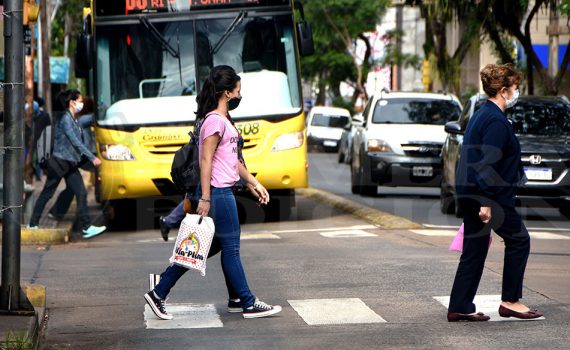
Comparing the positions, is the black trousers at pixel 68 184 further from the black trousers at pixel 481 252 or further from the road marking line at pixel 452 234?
the black trousers at pixel 481 252

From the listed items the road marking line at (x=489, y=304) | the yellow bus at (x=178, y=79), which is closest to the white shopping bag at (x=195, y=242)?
the road marking line at (x=489, y=304)

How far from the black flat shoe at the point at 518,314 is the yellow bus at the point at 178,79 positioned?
320 inches

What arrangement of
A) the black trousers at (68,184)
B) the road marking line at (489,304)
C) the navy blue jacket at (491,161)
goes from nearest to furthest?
the navy blue jacket at (491,161)
the road marking line at (489,304)
the black trousers at (68,184)

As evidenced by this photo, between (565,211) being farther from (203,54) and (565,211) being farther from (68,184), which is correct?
(68,184)

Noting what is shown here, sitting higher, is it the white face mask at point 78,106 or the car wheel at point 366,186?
the white face mask at point 78,106

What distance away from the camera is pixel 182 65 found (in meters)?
16.6

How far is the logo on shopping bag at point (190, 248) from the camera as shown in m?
8.62

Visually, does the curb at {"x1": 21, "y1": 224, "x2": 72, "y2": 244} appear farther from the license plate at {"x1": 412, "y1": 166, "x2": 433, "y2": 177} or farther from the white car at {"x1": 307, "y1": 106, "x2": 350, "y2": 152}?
the white car at {"x1": 307, "y1": 106, "x2": 350, "y2": 152}

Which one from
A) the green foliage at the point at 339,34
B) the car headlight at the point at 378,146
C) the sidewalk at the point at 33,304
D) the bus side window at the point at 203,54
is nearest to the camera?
the sidewalk at the point at 33,304

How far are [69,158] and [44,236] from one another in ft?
3.74

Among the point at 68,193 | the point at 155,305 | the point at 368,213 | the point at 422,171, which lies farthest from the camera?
the point at 422,171

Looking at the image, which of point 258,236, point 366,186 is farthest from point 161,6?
point 366,186

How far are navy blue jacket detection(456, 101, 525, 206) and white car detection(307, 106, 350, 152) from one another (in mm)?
39659

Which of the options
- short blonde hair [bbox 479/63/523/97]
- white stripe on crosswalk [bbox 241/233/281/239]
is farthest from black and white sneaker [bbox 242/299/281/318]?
white stripe on crosswalk [bbox 241/233/281/239]
